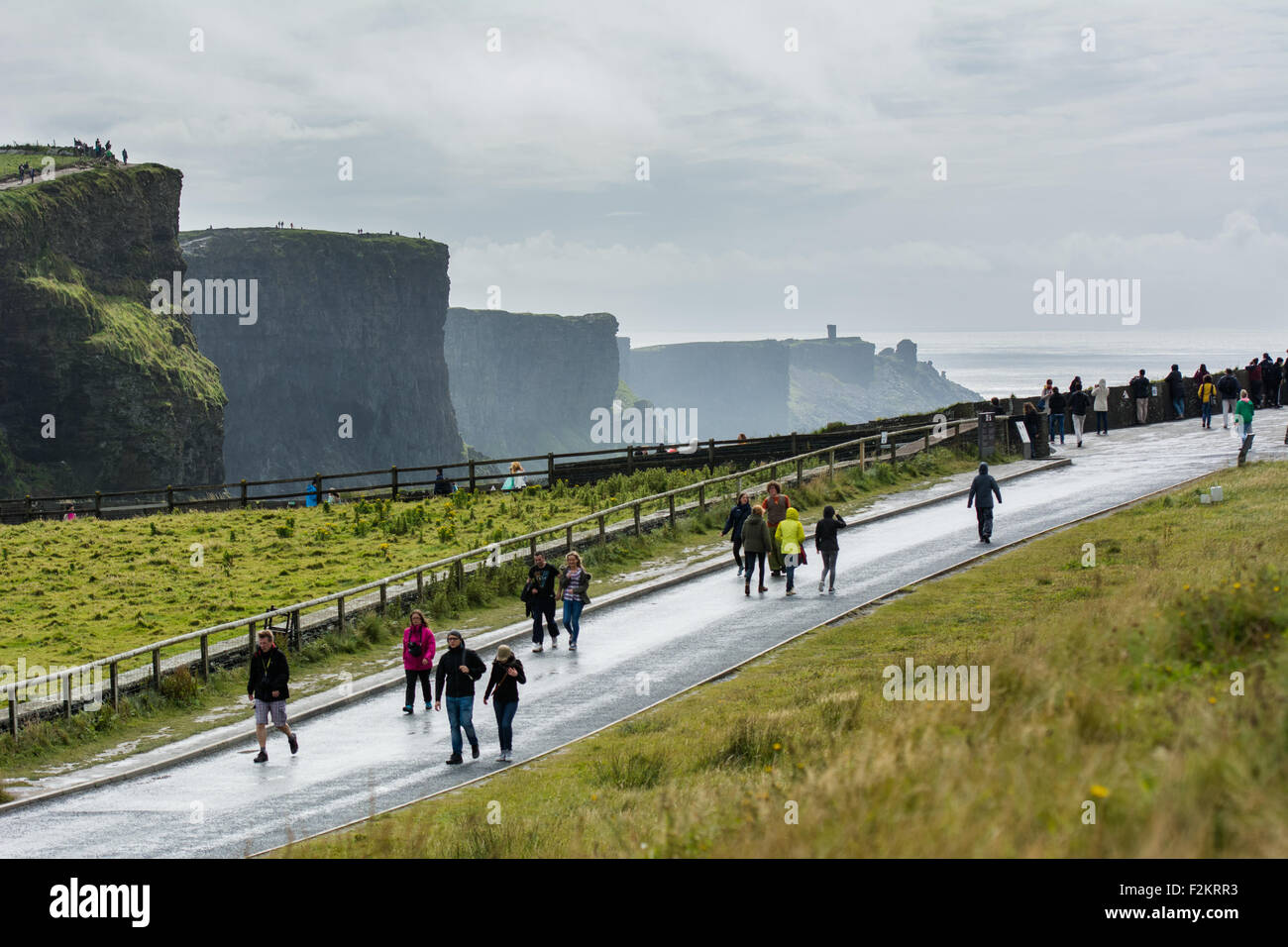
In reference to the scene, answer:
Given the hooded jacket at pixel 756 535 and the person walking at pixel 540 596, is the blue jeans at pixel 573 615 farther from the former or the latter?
the hooded jacket at pixel 756 535

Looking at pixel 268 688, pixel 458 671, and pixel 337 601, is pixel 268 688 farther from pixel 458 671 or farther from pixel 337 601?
pixel 337 601

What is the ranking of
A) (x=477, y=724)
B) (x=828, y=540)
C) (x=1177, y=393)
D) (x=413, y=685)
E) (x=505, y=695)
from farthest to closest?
(x=1177, y=393) < (x=828, y=540) < (x=413, y=685) < (x=477, y=724) < (x=505, y=695)

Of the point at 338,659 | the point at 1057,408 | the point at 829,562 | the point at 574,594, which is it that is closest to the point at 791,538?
the point at 829,562

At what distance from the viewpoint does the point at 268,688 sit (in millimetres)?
15477

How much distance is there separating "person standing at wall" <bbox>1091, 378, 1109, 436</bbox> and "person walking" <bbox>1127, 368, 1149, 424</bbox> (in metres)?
2.40

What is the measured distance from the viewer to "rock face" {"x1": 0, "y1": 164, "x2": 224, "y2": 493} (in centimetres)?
11956

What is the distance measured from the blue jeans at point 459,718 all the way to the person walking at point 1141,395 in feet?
120

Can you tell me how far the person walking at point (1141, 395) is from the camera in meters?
45.1

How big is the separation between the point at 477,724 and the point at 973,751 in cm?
969

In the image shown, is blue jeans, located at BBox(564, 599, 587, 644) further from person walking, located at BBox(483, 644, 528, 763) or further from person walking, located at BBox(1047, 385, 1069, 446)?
person walking, located at BBox(1047, 385, 1069, 446)

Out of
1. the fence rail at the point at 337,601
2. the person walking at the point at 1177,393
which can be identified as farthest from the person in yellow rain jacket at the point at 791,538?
the person walking at the point at 1177,393

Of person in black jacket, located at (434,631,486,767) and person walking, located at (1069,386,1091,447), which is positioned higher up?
person walking, located at (1069,386,1091,447)

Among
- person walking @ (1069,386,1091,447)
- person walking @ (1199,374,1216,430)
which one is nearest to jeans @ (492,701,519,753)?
person walking @ (1069,386,1091,447)
